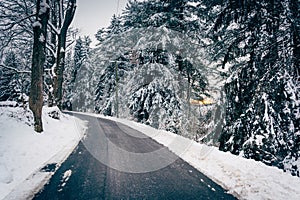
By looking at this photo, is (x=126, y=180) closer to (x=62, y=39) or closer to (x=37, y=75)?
(x=37, y=75)

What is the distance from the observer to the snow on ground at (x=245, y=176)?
355 centimetres

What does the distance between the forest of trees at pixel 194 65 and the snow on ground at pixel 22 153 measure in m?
1.11

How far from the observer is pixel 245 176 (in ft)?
14.3

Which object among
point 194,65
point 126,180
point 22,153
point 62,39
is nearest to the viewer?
point 126,180

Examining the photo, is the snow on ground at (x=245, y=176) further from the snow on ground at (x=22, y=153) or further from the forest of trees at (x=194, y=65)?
the snow on ground at (x=22, y=153)

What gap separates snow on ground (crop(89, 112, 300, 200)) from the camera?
3547mm

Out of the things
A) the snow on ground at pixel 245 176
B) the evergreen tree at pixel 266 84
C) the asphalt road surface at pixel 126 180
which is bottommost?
the asphalt road surface at pixel 126 180

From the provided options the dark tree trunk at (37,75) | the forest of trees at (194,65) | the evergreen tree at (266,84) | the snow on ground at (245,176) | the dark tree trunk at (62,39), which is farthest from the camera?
the dark tree trunk at (62,39)

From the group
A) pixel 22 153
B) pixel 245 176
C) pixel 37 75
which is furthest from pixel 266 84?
pixel 37 75

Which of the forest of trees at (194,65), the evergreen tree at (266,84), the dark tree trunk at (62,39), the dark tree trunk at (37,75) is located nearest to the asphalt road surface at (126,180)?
the evergreen tree at (266,84)

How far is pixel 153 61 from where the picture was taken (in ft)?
50.2

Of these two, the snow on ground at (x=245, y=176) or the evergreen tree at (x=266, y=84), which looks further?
the evergreen tree at (x=266, y=84)

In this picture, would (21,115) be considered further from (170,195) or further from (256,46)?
(256,46)

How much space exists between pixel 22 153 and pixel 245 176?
5.62 metres
